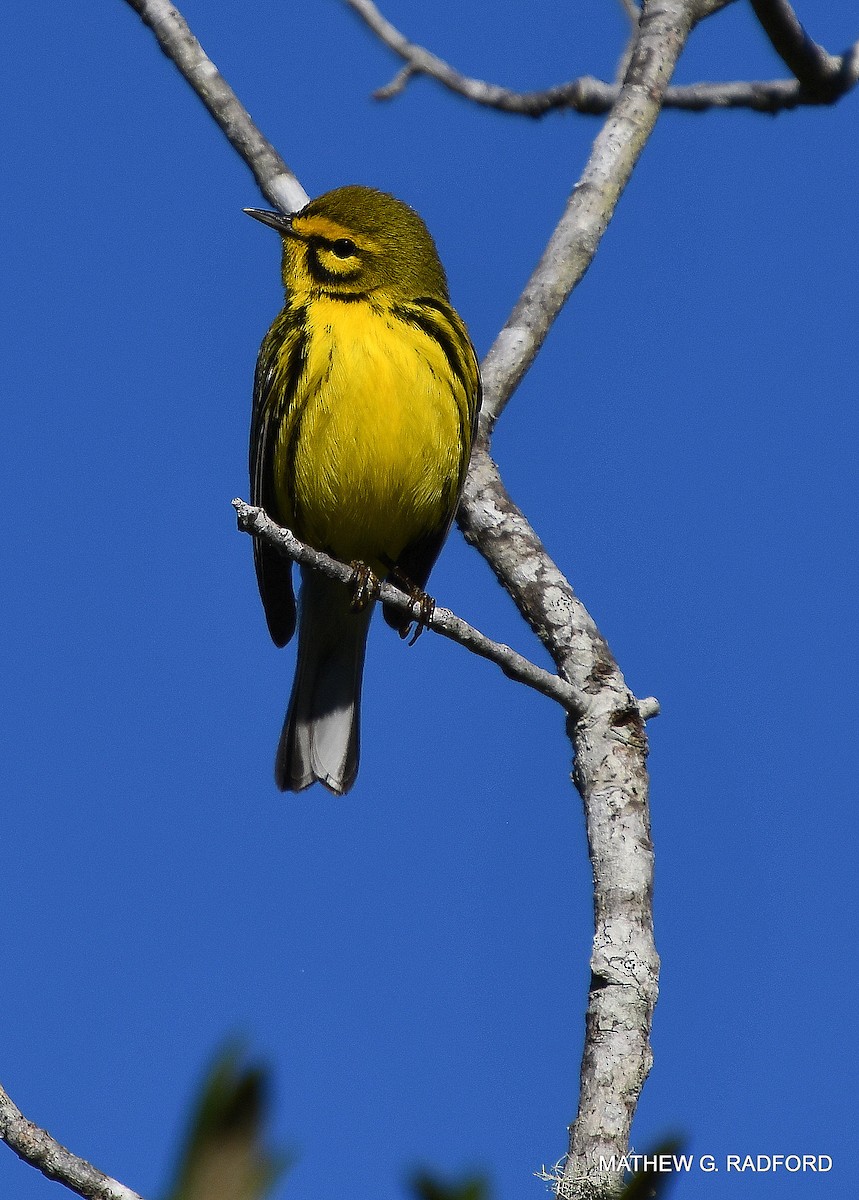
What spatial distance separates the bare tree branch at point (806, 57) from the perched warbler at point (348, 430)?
1.78 metres

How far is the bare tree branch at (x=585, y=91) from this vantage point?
6.16 metres

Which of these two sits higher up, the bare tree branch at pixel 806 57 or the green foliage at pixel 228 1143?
the bare tree branch at pixel 806 57

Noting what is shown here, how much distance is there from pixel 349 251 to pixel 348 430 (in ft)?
3.17

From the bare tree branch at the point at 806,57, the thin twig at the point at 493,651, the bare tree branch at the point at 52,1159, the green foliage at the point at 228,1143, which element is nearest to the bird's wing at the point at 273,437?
the thin twig at the point at 493,651

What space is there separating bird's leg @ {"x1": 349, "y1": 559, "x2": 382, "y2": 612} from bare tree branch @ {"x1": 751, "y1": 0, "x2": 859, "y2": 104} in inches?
121

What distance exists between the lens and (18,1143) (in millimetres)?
2143

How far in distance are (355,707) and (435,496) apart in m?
1.28

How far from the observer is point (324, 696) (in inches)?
238

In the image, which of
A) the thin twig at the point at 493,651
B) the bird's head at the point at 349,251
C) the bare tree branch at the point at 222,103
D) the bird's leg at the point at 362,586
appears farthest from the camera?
the bare tree branch at the point at 222,103

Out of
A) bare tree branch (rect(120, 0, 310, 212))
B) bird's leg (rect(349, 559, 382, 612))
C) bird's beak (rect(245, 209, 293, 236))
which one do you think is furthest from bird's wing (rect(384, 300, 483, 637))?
bare tree branch (rect(120, 0, 310, 212))

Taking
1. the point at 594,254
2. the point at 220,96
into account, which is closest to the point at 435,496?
the point at 594,254

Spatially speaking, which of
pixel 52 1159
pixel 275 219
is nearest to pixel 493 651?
pixel 52 1159

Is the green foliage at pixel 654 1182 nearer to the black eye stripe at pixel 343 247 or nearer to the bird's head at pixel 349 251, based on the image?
the bird's head at pixel 349 251

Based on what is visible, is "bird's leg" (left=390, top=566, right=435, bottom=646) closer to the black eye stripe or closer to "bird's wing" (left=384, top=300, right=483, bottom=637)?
"bird's wing" (left=384, top=300, right=483, bottom=637)
